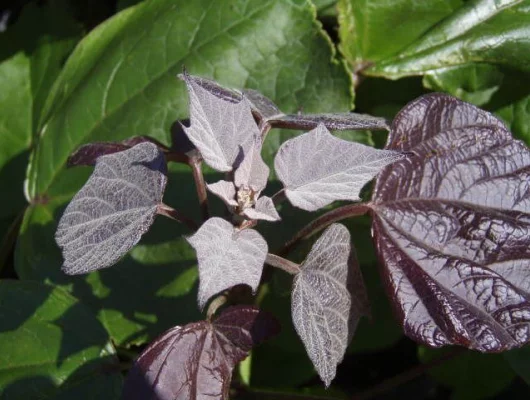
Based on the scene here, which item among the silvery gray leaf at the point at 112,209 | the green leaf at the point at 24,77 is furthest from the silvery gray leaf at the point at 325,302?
the green leaf at the point at 24,77

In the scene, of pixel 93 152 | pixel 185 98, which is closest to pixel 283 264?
pixel 93 152

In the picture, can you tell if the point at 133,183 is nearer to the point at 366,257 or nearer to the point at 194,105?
the point at 194,105

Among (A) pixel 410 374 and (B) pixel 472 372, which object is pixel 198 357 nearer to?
(A) pixel 410 374

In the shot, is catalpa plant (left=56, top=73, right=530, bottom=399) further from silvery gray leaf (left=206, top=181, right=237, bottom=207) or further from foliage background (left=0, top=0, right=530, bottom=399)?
foliage background (left=0, top=0, right=530, bottom=399)

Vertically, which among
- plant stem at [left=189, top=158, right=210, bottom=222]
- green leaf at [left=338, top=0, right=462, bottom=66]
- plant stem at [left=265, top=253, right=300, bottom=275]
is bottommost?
plant stem at [left=265, top=253, right=300, bottom=275]

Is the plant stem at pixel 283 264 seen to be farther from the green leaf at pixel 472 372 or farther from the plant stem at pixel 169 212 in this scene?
the green leaf at pixel 472 372

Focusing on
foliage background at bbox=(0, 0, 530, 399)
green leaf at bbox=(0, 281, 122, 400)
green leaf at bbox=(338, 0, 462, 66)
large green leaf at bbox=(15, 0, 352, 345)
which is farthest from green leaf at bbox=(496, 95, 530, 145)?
green leaf at bbox=(0, 281, 122, 400)

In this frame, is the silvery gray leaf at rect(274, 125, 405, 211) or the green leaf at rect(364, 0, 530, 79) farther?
the green leaf at rect(364, 0, 530, 79)
